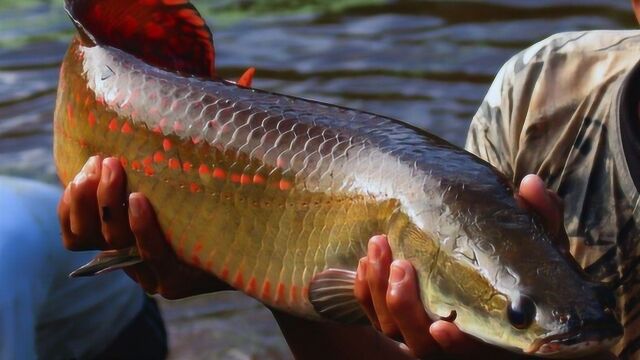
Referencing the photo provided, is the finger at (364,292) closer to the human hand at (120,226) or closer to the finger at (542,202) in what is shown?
the finger at (542,202)

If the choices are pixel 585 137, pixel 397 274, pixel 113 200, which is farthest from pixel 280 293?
pixel 585 137

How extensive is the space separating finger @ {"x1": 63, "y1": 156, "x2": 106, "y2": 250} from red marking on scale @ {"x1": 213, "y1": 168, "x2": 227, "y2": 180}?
0.32 metres

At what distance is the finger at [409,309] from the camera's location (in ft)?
8.09

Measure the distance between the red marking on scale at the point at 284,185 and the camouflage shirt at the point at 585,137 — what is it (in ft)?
2.65

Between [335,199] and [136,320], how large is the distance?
233 centimetres

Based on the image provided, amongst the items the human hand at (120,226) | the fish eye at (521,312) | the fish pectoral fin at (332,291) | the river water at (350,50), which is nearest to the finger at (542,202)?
the fish eye at (521,312)

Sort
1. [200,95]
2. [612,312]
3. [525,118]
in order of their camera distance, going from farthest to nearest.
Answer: [525,118] < [200,95] < [612,312]

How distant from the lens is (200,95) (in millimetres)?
2979

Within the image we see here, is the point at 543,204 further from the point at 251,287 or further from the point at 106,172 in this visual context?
the point at 106,172

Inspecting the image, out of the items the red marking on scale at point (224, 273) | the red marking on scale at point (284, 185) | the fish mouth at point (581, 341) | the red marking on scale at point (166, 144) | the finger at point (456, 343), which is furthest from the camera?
the red marking on scale at point (166, 144)

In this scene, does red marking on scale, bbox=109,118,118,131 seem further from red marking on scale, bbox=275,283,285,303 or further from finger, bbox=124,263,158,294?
red marking on scale, bbox=275,283,285,303

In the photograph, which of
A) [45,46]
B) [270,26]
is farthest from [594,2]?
[45,46]

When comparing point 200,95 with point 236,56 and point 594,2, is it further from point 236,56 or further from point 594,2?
point 594,2

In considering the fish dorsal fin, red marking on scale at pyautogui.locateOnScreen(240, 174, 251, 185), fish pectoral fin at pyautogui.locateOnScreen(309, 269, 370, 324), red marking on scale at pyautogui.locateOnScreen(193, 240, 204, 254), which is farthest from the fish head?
the fish dorsal fin
